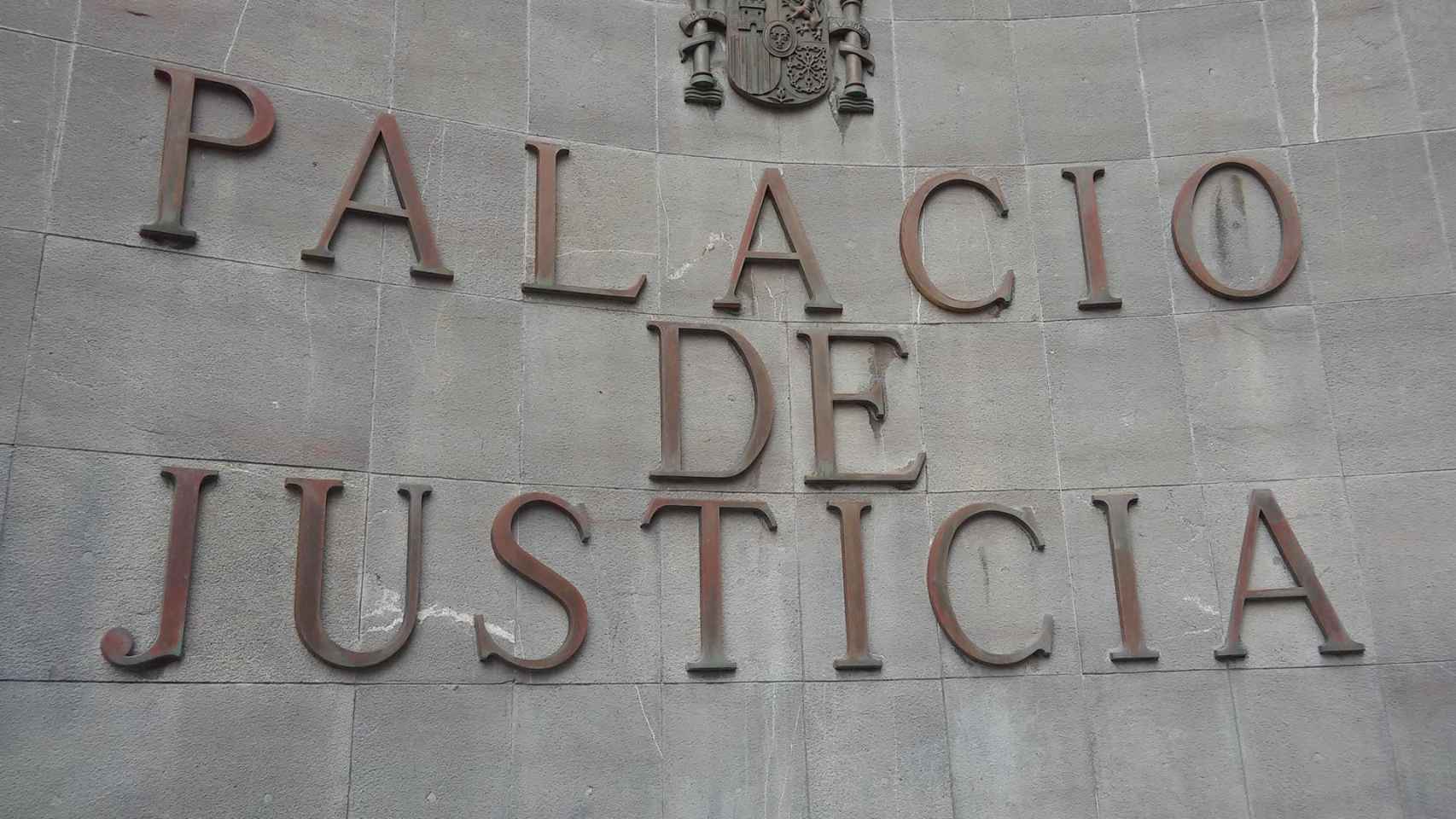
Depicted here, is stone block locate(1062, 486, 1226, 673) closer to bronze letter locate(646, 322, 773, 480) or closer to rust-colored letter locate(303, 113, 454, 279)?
bronze letter locate(646, 322, 773, 480)

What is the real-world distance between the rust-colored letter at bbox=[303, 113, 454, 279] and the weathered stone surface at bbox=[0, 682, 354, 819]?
9.24 ft

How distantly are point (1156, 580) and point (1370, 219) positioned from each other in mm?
3174

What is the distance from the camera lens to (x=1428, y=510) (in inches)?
360

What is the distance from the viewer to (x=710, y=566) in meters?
8.94

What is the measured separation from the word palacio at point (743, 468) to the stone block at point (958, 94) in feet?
0.96

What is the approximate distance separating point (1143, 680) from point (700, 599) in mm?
2949

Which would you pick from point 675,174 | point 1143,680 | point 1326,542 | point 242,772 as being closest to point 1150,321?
point 1326,542

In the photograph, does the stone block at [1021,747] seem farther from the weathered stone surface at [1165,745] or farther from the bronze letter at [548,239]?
the bronze letter at [548,239]

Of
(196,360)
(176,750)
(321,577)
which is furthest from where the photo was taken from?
(196,360)

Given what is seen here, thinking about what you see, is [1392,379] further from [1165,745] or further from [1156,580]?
[1165,745]

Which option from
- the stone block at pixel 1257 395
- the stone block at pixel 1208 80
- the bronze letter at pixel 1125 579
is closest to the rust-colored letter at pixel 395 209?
the bronze letter at pixel 1125 579

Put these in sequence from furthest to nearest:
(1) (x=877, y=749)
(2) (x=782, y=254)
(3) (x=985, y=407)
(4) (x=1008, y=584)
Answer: (2) (x=782, y=254) < (3) (x=985, y=407) < (4) (x=1008, y=584) < (1) (x=877, y=749)

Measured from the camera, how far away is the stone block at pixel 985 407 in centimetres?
943

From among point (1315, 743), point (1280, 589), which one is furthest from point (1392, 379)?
point (1315, 743)
